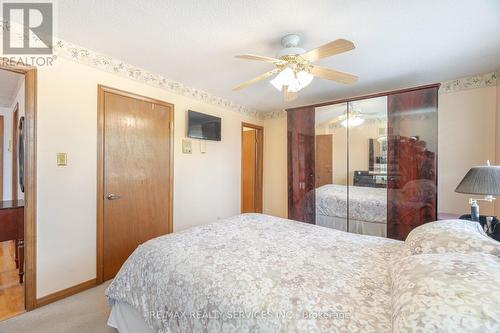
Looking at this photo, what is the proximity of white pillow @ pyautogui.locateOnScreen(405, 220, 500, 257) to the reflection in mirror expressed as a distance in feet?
5.43

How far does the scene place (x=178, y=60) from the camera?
238cm

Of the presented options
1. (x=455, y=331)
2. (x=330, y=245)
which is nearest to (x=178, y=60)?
(x=330, y=245)

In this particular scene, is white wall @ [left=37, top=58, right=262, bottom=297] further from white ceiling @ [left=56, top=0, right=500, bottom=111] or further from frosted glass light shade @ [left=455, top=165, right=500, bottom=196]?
frosted glass light shade @ [left=455, top=165, right=500, bottom=196]

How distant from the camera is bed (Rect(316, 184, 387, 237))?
2.97 m

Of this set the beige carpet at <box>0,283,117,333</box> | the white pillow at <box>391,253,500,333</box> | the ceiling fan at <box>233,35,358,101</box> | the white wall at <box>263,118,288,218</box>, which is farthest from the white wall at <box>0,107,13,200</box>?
the white pillow at <box>391,253,500,333</box>

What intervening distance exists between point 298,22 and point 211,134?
2.12m

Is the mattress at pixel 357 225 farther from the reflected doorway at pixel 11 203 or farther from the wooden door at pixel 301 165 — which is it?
the reflected doorway at pixel 11 203

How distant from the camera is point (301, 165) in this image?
361 centimetres

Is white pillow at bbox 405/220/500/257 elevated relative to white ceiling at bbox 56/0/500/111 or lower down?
lower down

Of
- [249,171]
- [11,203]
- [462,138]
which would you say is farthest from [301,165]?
[11,203]

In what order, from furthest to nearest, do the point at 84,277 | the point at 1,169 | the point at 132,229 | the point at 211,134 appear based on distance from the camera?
the point at 1,169 < the point at 211,134 < the point at 132,229 < the point at 84,277

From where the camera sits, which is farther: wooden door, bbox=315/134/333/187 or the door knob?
wooden door, bbox=315/134/333/187

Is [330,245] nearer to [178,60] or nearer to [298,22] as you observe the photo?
[298,22]

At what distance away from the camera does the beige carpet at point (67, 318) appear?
5.56 ft
